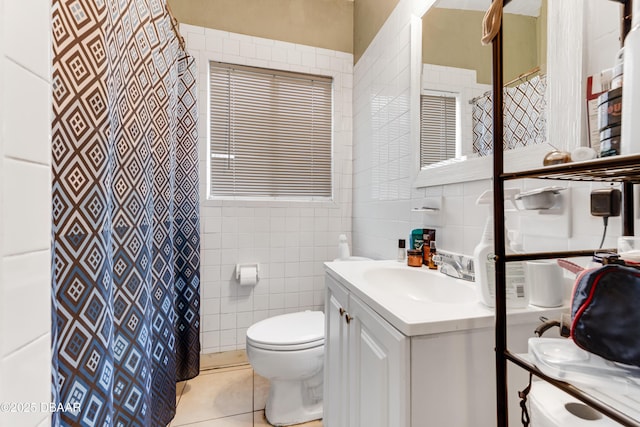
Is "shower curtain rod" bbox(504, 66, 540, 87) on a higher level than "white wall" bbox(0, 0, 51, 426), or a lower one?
higher

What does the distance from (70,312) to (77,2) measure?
2.52ft

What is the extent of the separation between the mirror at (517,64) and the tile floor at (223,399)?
147 centimetres

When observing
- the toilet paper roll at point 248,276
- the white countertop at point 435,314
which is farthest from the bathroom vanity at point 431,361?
the toilet paper roll at point 248,276

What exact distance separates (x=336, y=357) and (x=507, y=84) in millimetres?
1113

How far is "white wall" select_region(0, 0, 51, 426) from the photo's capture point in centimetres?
32

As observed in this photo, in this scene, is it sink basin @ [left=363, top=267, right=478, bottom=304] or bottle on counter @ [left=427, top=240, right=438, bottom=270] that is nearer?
sink basin @ [left=363, top=267, right=478, bottom=304]

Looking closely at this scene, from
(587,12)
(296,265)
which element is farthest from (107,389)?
(587,12)

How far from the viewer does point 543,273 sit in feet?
2.25

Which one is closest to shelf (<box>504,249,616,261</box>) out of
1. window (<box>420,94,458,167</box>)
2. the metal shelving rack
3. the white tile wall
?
the metal shelving rack

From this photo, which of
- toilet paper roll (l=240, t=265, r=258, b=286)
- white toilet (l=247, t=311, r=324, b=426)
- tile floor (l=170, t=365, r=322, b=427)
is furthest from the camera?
toilet paper roll (l=240, t=265, r=258, b=286)

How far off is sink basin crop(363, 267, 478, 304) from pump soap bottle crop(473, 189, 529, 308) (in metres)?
0.23

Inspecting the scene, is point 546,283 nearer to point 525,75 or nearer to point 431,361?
point 431,361

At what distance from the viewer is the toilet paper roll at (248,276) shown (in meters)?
1.91

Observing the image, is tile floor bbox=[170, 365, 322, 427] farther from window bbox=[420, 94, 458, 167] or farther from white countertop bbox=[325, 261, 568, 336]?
window bbox=[420, 94, 458, 167]
